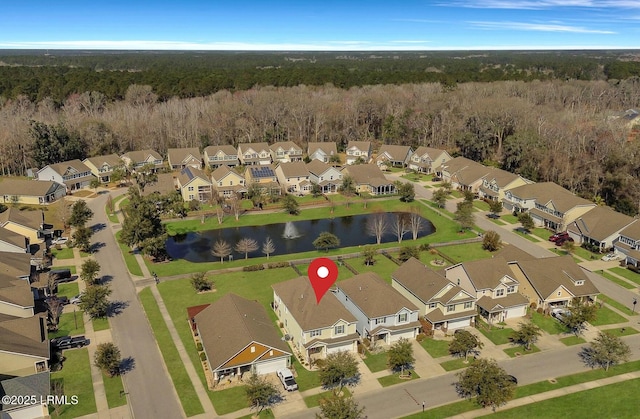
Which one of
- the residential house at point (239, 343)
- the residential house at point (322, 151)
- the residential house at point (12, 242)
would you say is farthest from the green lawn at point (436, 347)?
the residential house at point (322, 151)

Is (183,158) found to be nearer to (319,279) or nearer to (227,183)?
(227,183)

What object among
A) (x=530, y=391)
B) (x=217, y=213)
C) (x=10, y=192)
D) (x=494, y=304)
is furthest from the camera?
(x=10, y=192)

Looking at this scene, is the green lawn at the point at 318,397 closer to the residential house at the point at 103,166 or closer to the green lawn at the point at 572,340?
the green lawn at the point at 572,340

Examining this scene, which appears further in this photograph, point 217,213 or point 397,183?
point 397,183

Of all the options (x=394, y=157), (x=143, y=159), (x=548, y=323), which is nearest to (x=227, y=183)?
(x=143, y=159)

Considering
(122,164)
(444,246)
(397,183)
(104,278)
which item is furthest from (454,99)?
(104,278)

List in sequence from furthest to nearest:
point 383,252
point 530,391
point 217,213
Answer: point 217,213
point 383,252
point 530,391

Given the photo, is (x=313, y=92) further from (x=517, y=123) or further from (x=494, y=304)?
(x=494, y=304)
